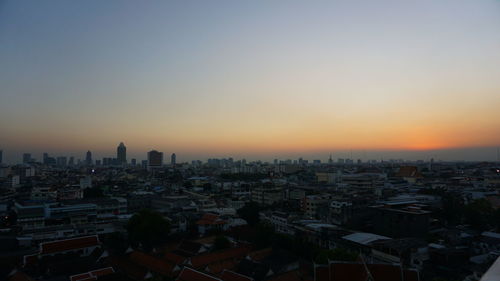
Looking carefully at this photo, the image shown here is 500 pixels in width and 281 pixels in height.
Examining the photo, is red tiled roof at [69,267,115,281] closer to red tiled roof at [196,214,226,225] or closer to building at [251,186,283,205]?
red tiled roof at [196,214,226,225]

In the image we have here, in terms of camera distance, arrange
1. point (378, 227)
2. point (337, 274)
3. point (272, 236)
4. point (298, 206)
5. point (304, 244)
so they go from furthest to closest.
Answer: point (298, 206) < point (378, 227) < point (272, 236) < point (304, 244) < point (337, 274)

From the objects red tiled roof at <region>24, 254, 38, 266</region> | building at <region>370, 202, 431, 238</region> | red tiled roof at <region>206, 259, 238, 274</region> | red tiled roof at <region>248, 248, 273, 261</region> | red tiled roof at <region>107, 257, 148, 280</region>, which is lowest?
red tiled roof at <region>107, 257, 148, 280</region>

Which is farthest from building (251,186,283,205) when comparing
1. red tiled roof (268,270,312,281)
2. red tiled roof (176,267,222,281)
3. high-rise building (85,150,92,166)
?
high-rise building (85,150,92,166)

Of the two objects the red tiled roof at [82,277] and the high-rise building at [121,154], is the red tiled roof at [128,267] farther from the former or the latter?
the high-rise building at [121,154]

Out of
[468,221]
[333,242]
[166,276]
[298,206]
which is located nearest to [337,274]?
[166,276]

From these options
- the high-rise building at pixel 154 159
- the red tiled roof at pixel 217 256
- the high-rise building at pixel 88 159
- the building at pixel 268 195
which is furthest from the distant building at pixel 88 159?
the red tiled roof at pixel 217 256

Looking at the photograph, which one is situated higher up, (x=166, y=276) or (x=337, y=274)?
(x=337, y=274)

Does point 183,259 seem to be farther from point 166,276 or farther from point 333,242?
point 333,242
